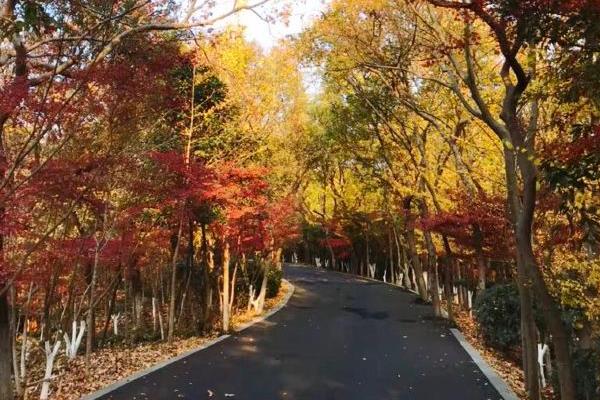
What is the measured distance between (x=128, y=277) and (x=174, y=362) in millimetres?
8262

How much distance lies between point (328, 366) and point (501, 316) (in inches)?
192

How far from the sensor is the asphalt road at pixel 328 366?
8.88 m

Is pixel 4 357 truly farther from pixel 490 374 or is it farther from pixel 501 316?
pixel 501 316

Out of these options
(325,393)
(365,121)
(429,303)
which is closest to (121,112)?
(325,393)

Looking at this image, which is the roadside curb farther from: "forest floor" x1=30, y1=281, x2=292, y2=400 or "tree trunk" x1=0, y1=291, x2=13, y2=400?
"tree trunk" x1=0, y1=291, x2=13, y2=400

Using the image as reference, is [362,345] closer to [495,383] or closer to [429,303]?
[495,383]

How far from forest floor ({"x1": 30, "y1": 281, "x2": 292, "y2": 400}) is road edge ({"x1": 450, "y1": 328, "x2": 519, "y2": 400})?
631cm

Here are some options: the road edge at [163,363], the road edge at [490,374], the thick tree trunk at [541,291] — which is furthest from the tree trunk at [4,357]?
the road edge at [490,374]

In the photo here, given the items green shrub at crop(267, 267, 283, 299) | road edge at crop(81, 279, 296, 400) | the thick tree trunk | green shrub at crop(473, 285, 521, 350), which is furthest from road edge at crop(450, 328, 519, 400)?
green shrub at crop(267, 267, 283, 299)

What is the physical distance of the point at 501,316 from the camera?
13398 millimetres

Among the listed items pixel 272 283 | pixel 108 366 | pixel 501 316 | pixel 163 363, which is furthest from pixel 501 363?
pixel 272 283

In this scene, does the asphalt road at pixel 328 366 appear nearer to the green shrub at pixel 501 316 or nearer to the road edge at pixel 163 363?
the road edge at pixel 163 363

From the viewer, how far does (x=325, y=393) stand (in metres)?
8.96

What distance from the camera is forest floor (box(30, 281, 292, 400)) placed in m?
9.24
